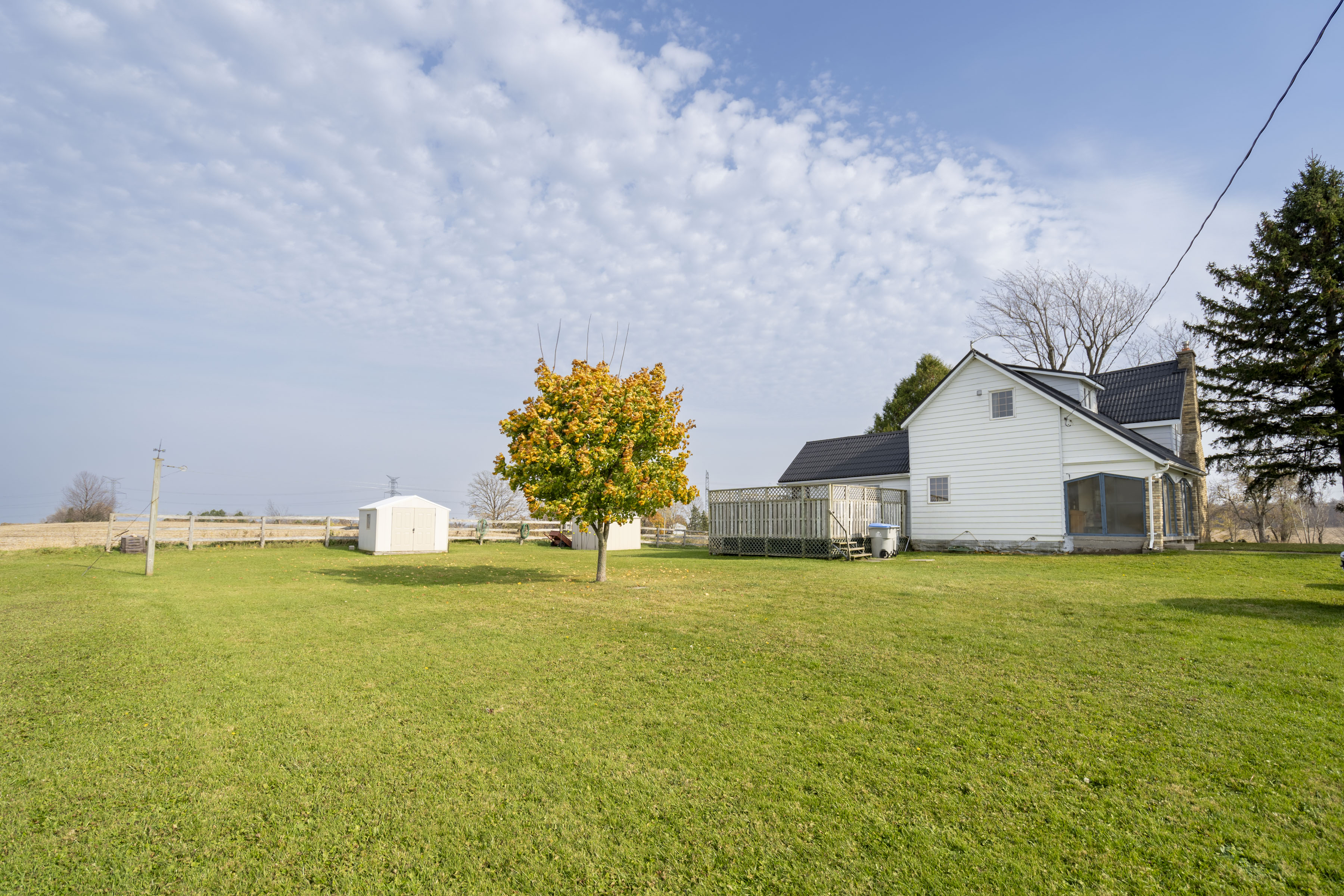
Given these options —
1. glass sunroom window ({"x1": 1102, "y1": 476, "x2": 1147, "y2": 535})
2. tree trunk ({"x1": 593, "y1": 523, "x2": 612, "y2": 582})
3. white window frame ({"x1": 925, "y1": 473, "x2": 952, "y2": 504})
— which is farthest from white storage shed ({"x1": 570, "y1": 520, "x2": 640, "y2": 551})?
glass sunroom window ({"x1": 1102, "y1": 476, "x2": 1147, "y2": 535})

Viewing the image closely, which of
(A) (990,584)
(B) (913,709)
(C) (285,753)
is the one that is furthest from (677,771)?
(A) (990,584)

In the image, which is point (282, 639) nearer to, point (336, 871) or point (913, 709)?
point (336, 871)

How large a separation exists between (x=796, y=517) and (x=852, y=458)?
6959mm

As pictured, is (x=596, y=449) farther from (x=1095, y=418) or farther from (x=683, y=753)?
(x=1095, y=418)

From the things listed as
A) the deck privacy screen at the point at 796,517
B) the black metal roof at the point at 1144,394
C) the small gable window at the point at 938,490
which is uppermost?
the black metal roof at the point at 1144,394

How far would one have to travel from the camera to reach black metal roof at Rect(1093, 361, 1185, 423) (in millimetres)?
22859

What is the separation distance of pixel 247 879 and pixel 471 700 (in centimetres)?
252

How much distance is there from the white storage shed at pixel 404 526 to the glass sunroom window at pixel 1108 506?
75.3 ft

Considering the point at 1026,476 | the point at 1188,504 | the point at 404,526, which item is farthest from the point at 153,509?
the point at 1188,504

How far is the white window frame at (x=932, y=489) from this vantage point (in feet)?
70.9

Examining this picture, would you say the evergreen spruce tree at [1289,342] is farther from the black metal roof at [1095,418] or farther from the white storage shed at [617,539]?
the white storage shed at [617,539]

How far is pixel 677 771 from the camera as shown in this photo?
157 inches

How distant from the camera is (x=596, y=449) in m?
12.9

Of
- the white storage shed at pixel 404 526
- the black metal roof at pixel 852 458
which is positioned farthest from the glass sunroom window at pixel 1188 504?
the white storage shed at pixel 404 526
